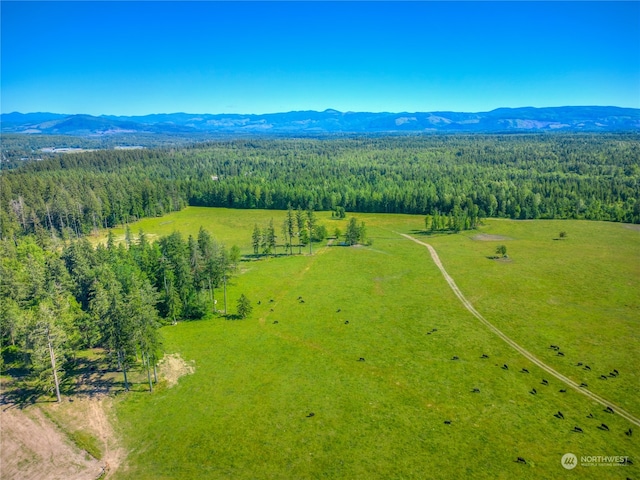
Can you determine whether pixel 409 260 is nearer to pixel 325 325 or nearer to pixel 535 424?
pixel 325 325

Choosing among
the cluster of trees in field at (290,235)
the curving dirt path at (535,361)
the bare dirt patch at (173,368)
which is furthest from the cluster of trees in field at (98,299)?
the curving dirt path at (535,361)

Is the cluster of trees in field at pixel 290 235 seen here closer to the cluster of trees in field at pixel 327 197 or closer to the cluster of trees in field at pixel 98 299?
the cluster of trees in field at pixel 98 299

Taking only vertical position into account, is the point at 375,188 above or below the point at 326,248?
above

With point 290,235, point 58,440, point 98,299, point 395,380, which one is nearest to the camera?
point 58,440

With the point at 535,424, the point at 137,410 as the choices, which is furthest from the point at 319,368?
the point at 535,424

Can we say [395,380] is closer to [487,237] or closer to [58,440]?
[58,440]

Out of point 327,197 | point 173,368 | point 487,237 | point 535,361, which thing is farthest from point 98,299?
point 327,197
